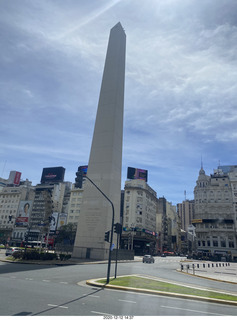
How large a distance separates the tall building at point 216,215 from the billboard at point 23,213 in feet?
238

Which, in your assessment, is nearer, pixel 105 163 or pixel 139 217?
pixel 105 163

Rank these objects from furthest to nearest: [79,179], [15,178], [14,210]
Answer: [15,178] → [14,210] → [79,179]

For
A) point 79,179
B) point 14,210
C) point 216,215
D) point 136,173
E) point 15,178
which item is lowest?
point 79,179

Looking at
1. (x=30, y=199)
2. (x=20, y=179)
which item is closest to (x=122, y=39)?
(x=30, y=199)

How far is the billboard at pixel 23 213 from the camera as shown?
10269cm

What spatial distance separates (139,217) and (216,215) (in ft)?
115

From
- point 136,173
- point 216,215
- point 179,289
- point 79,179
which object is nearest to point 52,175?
point 136,173

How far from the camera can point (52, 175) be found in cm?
11194

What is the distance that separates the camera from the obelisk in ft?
116

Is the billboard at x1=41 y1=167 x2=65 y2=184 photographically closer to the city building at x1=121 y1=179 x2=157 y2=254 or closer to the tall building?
the city building at x1=121 y1=179 x2=157 y2=254

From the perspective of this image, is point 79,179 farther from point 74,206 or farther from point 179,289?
point 74,206

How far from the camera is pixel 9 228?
340 feet

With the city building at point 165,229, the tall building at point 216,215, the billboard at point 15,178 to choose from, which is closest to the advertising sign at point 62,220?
the billboard at point 15,178

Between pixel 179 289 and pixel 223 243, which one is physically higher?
pixel 223 243
